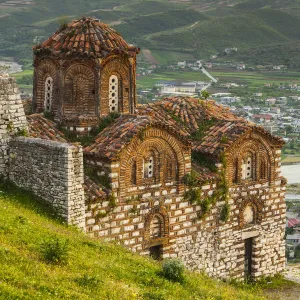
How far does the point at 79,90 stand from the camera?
18344 millimetres

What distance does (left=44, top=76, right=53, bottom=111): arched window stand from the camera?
749 inches

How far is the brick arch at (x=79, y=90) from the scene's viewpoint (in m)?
18.2

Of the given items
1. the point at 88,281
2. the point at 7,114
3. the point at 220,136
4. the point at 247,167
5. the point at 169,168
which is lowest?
the point at 88,281

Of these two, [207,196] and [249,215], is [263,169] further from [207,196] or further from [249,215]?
[207,196]

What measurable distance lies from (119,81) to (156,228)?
4421mm

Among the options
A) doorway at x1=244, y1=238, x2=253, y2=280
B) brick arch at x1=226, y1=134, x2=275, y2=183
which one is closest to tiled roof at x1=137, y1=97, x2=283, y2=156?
brick arch at x1=226, y1=134, x2=275, y2=183

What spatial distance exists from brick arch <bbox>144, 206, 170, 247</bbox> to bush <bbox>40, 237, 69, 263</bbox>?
18.9 feet

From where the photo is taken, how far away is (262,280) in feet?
66.3

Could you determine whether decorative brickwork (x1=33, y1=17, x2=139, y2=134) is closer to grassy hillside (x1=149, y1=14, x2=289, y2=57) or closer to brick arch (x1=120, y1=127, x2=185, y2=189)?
brick arch (x1=120, y1=127, x2=185, y2=189)

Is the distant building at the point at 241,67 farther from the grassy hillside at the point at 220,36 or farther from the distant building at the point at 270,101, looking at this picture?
the distant building at the point at 270,101

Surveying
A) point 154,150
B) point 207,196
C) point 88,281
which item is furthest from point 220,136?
point 88,281

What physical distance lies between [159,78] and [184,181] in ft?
208

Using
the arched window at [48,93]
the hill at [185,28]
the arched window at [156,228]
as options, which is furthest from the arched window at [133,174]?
the hill at [185,28]

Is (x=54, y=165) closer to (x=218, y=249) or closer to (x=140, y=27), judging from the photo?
(x=218, y=249)
